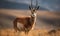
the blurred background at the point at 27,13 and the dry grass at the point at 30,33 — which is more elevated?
the blurred background at the point at 27,13

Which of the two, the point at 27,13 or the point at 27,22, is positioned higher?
the point at 27,13

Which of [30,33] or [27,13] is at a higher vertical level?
[27,13]

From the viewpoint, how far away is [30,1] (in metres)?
3.10

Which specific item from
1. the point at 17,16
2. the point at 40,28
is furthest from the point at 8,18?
the point at 40,28

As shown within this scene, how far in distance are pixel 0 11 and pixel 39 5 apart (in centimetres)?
66

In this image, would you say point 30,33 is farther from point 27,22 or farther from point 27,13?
point 27,13

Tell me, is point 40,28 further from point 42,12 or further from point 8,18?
point 8,18

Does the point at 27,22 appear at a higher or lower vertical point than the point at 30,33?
higher

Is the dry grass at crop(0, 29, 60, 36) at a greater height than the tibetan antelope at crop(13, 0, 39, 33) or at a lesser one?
lesser

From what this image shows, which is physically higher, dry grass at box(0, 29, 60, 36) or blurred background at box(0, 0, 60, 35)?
blurred background at box(0, 0, 60, 35)

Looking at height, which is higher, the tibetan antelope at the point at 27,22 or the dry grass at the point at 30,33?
the tibetan antelope at the point at 27,22

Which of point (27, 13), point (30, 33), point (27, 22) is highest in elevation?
point (27, 13)

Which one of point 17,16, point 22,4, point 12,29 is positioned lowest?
point 12,29

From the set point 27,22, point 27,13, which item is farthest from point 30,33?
point 27,13
